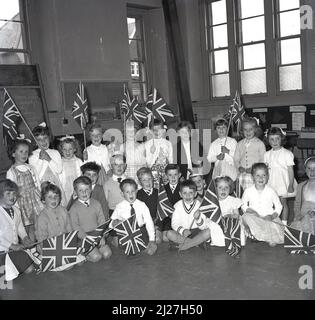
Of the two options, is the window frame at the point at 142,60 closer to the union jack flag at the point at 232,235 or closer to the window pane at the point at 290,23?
the window pane at the point at 290,23

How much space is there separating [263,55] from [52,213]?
535cm

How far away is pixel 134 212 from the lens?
143 inches

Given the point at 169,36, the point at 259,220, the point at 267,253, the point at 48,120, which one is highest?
the point at 169,36

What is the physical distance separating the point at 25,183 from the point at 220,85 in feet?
16.9

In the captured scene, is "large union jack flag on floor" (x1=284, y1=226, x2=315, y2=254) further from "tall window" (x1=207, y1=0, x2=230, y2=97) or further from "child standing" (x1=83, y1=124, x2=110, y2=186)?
"tall window" (x1=207, y1=0, x2=230, y2=97)

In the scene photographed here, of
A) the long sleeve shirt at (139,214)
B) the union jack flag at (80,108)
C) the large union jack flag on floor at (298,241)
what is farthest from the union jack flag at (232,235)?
the union jack flag at (80,108)

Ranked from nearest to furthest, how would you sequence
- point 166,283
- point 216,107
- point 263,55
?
1. point 166,283
2. point 263,55
3. point 216,107

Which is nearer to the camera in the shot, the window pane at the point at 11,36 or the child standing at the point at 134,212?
the child standing at the point at 134,212

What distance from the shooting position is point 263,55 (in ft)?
24.6

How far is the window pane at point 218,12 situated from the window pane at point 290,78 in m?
1.52

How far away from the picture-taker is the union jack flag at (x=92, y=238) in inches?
129

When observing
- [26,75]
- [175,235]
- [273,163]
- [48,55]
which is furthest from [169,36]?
[175,235]

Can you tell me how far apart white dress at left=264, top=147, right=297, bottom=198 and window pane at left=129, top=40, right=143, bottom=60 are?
4773 mm
